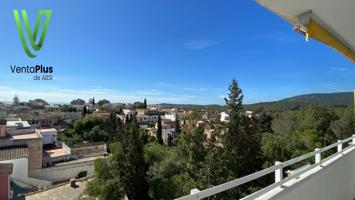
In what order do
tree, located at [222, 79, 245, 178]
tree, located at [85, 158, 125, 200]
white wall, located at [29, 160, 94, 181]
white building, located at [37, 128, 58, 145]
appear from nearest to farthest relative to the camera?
1. tree, located at [85, 158, 125, 200]
2. tree, located at [222, 79, 245, 178]
3. white wall, located at [29, 160, 94, 181]
4. white building, located at [37, 128, 58, 145]

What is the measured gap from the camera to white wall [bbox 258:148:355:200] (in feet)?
5.84

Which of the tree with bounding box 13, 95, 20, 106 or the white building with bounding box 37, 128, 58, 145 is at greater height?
the tree with bounding box 13, 95, 20, 106

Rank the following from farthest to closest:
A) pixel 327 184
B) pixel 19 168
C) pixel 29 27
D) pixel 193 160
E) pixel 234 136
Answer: pixel 19 168, pixel 234 136, pixel 193 160, pixel 29 27, pixel 327 184

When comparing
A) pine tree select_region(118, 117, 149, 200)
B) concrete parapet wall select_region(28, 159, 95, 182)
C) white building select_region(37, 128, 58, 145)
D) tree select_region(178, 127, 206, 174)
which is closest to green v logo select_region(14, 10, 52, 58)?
pine tree select_region(118, 117, 149, 200)

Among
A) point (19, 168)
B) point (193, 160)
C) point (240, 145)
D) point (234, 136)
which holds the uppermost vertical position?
point (234, 136)

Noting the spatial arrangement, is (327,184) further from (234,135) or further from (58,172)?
(58,172)

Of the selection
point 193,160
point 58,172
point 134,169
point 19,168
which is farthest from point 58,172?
point 193,160

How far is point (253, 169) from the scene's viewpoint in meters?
15.8

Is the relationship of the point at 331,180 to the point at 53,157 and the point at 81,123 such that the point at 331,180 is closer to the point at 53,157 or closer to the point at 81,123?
the point at 53,157

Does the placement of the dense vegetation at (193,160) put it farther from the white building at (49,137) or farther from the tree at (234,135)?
the white building at (49,137)

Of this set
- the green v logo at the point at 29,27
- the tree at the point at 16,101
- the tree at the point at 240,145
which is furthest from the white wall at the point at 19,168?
the tree at the point at 16,101

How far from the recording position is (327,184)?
2.48m

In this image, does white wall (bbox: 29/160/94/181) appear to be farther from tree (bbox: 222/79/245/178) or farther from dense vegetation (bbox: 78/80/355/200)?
tree (bbox: 222/79/245/178)

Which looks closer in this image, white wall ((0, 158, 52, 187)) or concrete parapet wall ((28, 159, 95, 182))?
white wall ((0, 158, 52, 187))
